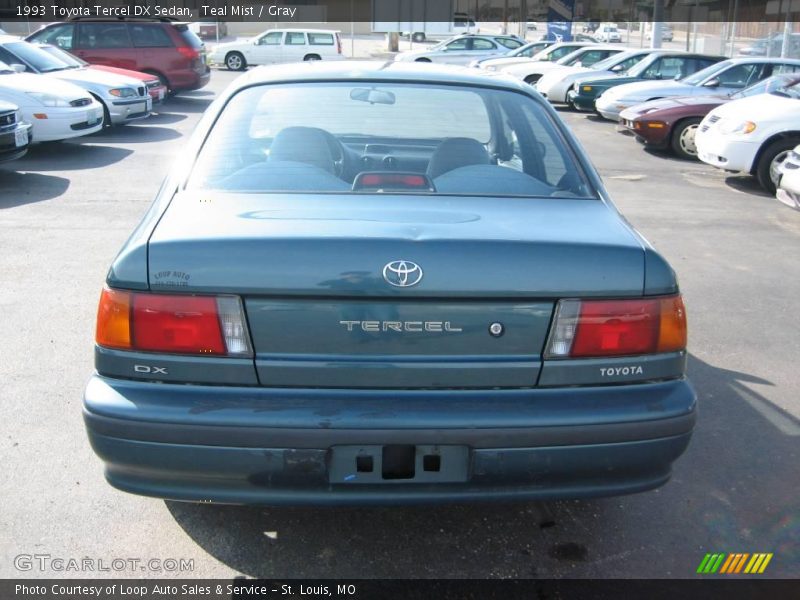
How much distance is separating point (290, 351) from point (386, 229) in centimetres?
48

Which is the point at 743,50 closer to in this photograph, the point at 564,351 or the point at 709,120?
the point at 709,120

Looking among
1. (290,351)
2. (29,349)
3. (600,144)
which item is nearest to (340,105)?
(290,351)

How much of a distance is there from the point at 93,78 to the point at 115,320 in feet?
41.1

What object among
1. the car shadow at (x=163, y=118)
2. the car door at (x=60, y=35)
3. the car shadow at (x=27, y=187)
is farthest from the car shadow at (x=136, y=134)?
the car door at (x=60, y=35)

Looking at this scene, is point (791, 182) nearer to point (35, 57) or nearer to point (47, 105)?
point (47, 105)

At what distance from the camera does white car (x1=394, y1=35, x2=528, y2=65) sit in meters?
26.2

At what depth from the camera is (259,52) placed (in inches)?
1179

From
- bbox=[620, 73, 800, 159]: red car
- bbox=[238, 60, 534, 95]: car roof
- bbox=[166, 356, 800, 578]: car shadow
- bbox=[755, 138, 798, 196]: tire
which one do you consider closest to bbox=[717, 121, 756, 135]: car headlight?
bbox=[755, 138, 798, 196]: tire

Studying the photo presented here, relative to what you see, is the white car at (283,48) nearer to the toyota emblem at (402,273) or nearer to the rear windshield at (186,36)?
the rear windshield at (186,36)

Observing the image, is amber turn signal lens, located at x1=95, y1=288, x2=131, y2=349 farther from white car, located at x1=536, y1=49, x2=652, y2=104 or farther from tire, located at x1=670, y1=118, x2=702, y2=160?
white car, located at x1=536, y1=49, x2=652, y2=104

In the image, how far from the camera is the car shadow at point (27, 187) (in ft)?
28.5

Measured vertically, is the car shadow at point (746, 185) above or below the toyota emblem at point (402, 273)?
below

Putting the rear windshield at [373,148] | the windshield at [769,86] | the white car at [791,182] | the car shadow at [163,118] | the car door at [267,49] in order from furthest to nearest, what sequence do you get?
the car door at [267,49] → the car shadow at [163,118] → the windshield at [769,86] → the white car at [791,182] → the rear windshield at [373,148]

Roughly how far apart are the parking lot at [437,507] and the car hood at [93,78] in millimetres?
7575
